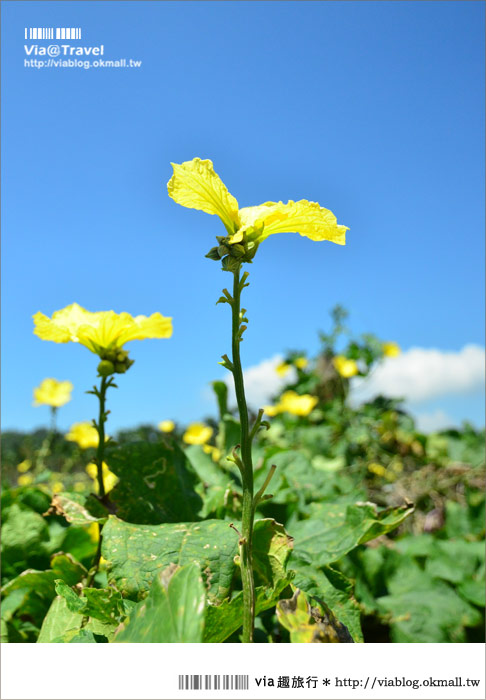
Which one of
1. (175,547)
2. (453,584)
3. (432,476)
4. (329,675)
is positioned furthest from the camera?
(432,476)

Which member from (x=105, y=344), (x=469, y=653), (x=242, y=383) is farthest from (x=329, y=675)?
(x=105, y=344)

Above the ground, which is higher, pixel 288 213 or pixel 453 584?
pixel 288 213

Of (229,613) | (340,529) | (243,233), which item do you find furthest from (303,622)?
(243,233)

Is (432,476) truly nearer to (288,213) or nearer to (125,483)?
(125,483)

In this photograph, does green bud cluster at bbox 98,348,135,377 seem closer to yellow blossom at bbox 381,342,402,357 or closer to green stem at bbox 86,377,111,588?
green stem at bbox 86,377,111,588

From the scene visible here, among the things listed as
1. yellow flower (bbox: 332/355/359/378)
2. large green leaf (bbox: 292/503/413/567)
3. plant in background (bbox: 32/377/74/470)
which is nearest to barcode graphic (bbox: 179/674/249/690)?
large green leaf (bbox: 292/503/413/567)

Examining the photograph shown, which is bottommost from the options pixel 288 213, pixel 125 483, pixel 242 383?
pixel 125 483

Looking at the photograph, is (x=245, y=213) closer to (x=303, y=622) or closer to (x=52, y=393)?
(x=303, y=622)
